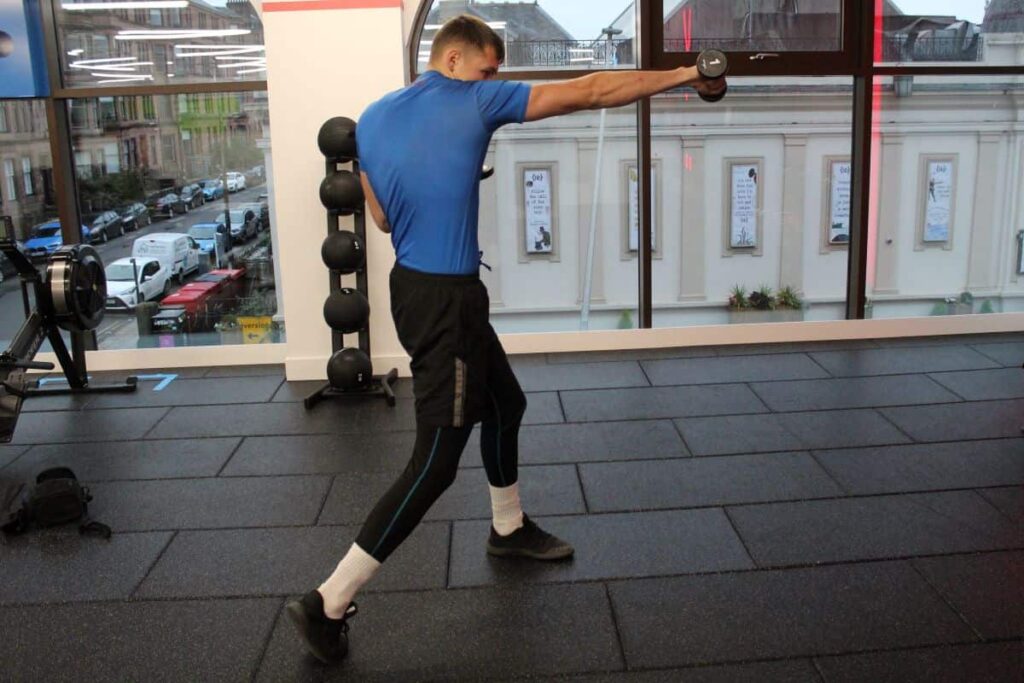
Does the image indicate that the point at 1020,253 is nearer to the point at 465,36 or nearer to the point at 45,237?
the point at 465,36

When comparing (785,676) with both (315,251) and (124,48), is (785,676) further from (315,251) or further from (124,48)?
(124,48)

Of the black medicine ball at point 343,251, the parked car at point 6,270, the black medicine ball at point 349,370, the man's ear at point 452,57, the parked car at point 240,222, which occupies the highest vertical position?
the man's ear at point 452,57

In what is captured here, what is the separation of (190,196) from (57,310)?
1211mm

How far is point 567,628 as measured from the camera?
2104mm

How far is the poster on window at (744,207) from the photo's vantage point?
5051 mm

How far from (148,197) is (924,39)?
13.6ft

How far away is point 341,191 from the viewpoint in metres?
3.84

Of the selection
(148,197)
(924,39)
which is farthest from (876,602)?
(148,197)

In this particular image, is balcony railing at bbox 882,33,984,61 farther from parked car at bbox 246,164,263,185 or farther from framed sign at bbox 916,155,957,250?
parked car at bbox 246,164,263,185

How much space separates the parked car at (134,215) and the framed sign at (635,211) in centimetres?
251

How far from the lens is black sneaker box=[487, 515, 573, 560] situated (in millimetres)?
2426

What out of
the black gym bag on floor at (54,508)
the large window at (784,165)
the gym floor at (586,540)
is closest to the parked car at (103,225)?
the gym floor at (586,540)

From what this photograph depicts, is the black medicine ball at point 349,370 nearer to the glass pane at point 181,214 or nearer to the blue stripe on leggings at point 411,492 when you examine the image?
the glass pane at point 181,214

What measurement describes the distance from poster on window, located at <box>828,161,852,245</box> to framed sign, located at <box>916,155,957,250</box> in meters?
0.45
